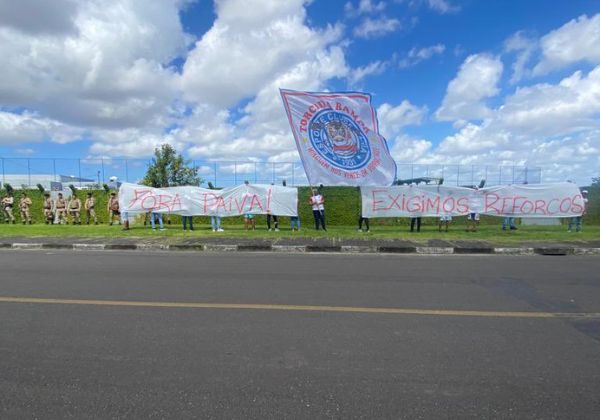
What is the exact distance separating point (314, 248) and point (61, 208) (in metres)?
14.9

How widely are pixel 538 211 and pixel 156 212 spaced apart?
48.7 feet

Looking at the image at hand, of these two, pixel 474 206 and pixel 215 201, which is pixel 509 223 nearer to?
pixel 474 206

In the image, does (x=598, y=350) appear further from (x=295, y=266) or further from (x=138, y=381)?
(x=295, y=266)

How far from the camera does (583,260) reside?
8641 mm

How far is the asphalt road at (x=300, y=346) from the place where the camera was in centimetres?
265

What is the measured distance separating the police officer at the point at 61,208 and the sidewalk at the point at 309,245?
718 centimetres

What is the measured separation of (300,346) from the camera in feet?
11.8

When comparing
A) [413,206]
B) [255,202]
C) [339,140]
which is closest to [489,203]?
[413,206]

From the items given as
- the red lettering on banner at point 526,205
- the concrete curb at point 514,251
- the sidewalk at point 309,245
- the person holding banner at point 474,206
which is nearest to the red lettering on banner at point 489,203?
the person holding banner at point 474,206

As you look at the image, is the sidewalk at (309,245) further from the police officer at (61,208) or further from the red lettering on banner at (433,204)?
the police officer at (61,208)

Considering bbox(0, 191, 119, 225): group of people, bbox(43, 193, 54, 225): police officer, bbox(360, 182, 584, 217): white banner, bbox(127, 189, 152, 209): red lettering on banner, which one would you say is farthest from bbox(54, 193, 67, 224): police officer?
bbox(360, 182, 584, 217): white banner

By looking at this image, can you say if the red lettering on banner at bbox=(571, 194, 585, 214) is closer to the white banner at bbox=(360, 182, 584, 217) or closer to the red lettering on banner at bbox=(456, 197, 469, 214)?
the white banner at bbox=(360, 182, 584, 217)

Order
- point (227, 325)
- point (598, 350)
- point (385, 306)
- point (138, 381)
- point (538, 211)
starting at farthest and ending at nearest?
point (538, 211) → point (385, 306) → point (227, 325) → point (598, 350) → point (138, 381)

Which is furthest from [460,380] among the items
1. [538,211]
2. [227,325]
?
[538,211]
